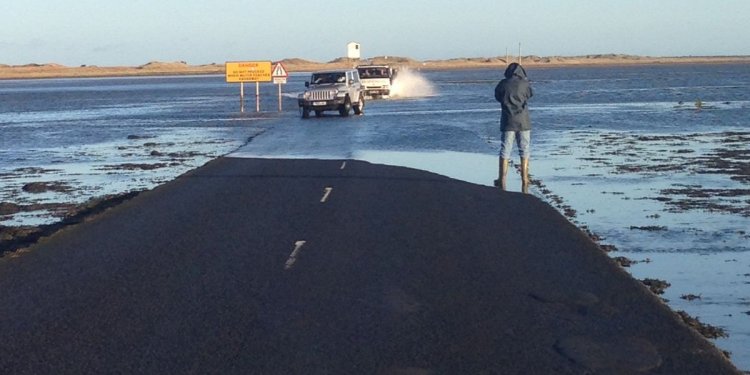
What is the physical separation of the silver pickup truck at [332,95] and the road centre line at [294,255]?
1207 inches

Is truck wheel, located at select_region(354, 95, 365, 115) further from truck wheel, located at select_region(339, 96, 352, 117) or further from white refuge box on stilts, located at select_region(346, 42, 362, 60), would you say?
white refuge box on stilts, located at select_region(346, 42, 362, 60)

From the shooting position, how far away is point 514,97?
58.5ft

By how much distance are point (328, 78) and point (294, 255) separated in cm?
3347

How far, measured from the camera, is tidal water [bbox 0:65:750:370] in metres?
12.8

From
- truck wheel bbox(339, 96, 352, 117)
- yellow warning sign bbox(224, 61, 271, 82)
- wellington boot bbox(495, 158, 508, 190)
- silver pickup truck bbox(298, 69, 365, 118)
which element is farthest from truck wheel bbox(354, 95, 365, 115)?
wellington boot bbox(495, 158, 508, 190)

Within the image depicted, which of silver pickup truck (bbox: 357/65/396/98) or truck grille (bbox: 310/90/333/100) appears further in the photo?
silver pickup truck (bbox: 357/65/396/98)

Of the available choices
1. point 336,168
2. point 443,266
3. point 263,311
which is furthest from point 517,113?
A: point 263,311

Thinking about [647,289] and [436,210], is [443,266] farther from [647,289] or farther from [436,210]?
[436,210]

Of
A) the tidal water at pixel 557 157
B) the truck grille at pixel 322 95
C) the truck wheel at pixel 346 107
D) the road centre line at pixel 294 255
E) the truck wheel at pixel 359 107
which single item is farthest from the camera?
the truck wheel at pixel 359 107

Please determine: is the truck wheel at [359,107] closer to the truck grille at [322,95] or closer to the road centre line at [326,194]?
the truck grille at [322,95]

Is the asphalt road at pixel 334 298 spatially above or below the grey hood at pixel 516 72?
below

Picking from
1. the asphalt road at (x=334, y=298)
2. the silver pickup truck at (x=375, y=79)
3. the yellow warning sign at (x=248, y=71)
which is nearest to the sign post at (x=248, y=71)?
the yellow warning sign at (x=248, y=71)

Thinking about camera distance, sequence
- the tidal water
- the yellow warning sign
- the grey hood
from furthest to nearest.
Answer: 1. the yellow warning sign
2. the grey hood
3. the tidal water

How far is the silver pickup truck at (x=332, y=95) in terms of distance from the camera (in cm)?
4309
